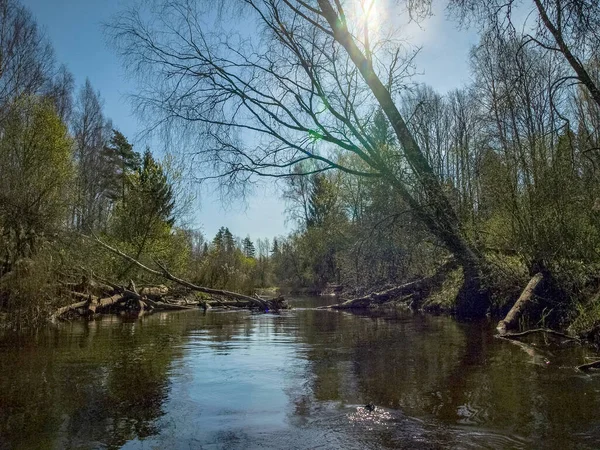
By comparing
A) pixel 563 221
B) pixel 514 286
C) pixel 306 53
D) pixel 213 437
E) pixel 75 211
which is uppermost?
pixel 306 53

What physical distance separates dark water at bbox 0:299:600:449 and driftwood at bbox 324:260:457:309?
29.3ft

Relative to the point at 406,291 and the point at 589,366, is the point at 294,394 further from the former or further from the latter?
the point at 406,291

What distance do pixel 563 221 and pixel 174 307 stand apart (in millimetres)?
14574

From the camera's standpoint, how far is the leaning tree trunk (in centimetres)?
1334

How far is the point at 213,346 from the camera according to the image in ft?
30.3

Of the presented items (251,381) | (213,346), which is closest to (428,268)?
(213,346)

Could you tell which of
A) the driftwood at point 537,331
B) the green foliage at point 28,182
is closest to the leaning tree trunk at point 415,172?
the driftwood at point 537,331

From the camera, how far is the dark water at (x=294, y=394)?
394 centimetres

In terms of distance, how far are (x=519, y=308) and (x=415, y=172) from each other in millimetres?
4481

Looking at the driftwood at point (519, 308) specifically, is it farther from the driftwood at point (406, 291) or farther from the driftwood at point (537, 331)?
the driftwood at point (406, 291)

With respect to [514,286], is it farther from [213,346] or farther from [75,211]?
[75,211]

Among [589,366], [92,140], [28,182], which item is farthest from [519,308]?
[92,140]

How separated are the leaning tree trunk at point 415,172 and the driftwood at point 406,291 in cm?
435

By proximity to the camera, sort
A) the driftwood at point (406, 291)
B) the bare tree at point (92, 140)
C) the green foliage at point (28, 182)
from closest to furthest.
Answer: the green foliage at point (28, 182) < the driftwood at point (406, 291) < the bare tree at point (92, 140)
